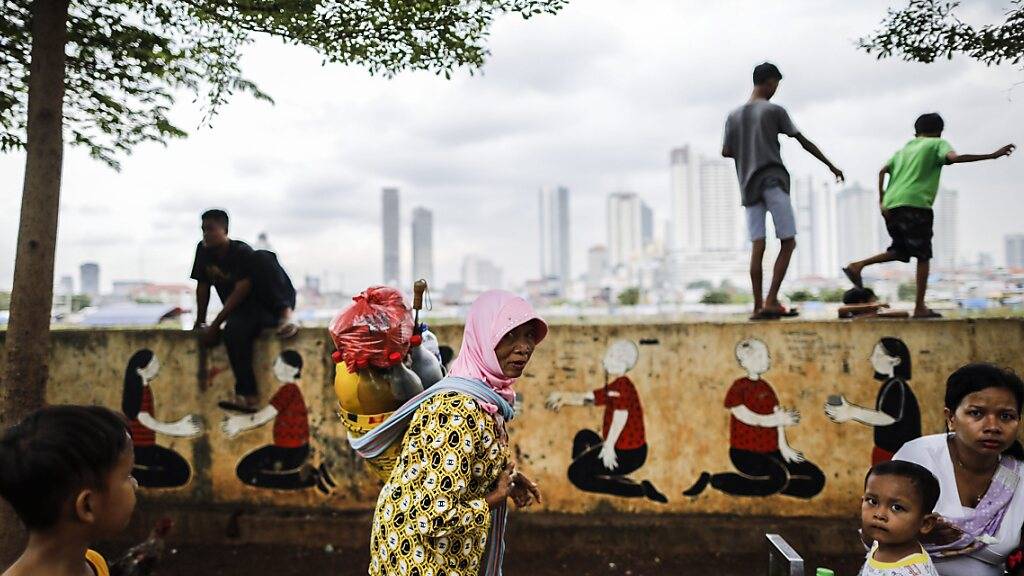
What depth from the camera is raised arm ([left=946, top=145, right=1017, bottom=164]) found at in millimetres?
5035

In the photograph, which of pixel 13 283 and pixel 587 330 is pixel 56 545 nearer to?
pixel 13 283

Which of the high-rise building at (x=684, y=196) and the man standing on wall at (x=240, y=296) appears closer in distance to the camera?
the man standing on wall at (x=240, y=296)

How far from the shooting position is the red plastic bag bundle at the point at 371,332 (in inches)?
99.6

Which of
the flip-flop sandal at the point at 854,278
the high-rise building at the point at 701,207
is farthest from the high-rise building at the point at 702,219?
the flip-flop sandal at the point at 854,278

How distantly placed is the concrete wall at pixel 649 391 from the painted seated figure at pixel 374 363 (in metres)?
2.91

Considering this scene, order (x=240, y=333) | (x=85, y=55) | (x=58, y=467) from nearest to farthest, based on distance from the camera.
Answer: (x=58, y=467) → (x=85, y=55) → (x=240, y=333)

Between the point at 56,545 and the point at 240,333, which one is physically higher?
the point at 240,333

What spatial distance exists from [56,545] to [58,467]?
0.68 feet

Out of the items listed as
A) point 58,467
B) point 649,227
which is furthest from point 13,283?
point 649,227

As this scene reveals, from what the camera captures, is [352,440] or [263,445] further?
[263,445]

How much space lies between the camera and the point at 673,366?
5344 millimetres

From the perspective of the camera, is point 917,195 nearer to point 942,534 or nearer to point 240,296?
point 942,534

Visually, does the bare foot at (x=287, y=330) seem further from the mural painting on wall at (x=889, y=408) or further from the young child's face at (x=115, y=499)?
the mural painting on wall at (x=889, y=408)

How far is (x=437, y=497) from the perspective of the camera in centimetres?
223
